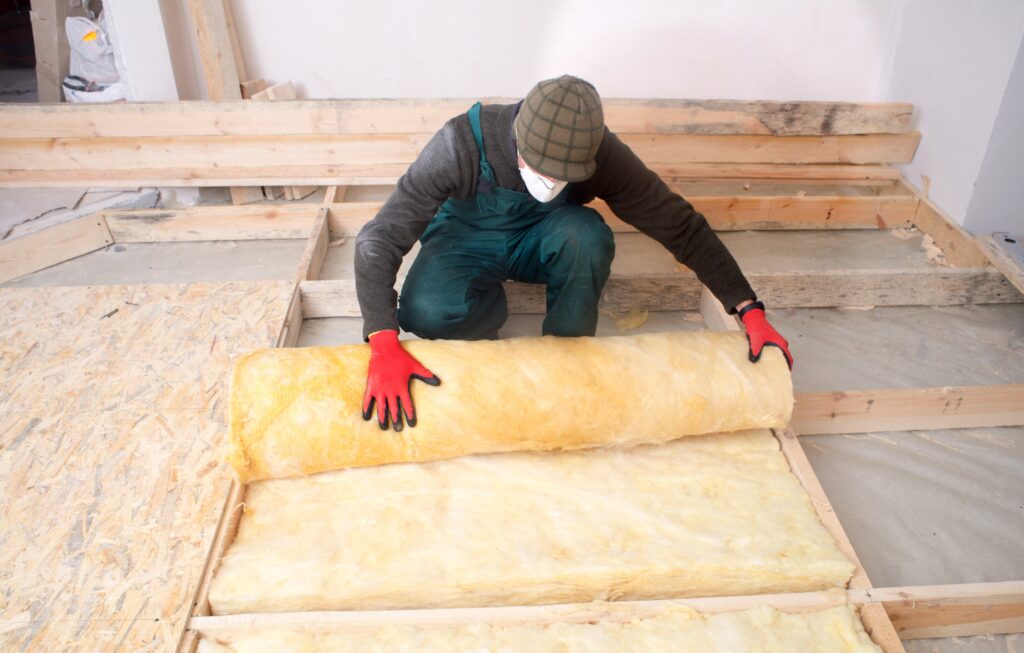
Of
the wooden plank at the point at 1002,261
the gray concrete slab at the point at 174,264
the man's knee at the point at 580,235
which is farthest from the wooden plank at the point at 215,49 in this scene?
the wooden plank at the point at 1002,261

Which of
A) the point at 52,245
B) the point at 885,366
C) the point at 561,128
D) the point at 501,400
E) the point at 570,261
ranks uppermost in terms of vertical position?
the point at 561,128

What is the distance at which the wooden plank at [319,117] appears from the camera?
132 inches

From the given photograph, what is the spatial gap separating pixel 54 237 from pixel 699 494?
3.17 metres

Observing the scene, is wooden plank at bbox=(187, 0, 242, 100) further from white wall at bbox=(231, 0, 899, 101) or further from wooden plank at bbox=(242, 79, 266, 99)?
white wall at bbox=(231, 0, 899, 101)

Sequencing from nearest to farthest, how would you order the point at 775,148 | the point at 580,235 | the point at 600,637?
the point at 600,637 → the point at 580,235 → the point at 775,148

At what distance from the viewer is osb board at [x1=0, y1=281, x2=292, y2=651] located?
167 centimetres

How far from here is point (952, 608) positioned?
66.2 inches

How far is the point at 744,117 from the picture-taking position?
3.53 metres

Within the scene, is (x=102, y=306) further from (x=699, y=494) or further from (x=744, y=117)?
(x=744, y=117)

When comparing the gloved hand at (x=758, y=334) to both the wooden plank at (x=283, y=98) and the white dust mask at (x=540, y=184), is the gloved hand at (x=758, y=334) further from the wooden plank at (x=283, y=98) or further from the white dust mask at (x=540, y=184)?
the wooden plank at (x=283, y=98)

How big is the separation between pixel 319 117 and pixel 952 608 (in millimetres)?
3272

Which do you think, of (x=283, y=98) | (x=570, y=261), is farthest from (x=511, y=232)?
(x=283, y=98)

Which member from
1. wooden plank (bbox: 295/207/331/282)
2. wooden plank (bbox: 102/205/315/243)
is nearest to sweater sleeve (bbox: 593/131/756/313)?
wooden plank (bbox: 295/207/331/282)

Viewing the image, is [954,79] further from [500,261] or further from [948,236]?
[500,261]
